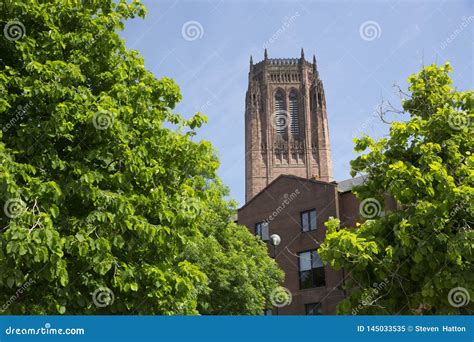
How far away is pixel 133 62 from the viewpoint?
37.2 feet

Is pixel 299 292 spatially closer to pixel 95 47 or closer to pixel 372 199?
pixel 372 199

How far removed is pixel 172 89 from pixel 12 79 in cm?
313

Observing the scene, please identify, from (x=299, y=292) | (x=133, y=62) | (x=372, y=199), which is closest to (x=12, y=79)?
(x=133, y=62)

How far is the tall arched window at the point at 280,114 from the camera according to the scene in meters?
101

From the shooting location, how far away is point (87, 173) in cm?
930

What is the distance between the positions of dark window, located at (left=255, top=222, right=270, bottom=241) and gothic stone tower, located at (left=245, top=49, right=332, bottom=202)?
181 ft

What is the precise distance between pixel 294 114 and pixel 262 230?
6558 cm

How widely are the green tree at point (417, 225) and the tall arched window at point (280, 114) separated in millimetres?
87906

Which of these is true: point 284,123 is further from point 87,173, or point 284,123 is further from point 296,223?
point 87,173

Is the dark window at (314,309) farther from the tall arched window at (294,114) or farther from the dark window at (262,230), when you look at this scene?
the tall arched window at (294,114)

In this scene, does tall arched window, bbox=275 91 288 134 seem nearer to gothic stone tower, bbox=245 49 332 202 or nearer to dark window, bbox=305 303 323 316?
gothic stone tower, bbox=245 49 332 202

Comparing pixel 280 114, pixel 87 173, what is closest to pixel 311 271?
pixel 87 173

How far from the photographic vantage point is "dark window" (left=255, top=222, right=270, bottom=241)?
128 feet

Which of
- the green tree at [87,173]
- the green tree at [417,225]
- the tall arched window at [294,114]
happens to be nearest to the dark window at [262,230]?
the green tree at [417,225]
